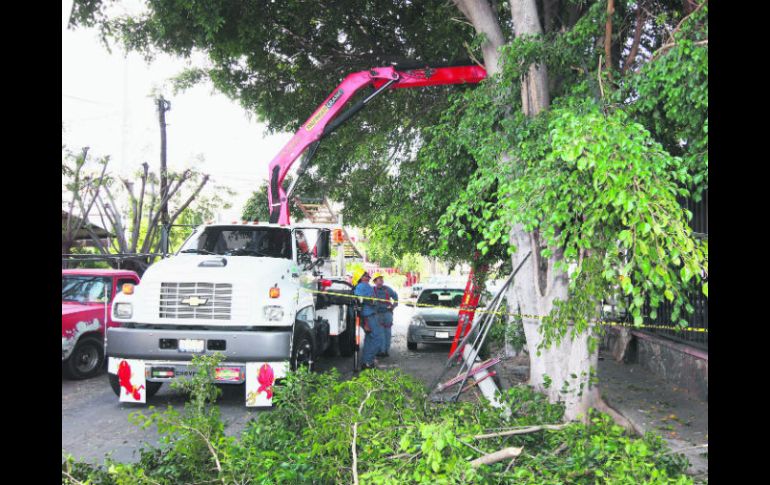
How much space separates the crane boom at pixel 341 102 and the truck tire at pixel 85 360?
3.62 metres

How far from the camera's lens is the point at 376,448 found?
3.93 metres

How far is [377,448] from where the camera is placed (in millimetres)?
3926

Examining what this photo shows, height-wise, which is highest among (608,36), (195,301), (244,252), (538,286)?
(608,36)

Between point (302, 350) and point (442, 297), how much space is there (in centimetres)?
689

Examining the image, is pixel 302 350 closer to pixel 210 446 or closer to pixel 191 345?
pixel 191 345

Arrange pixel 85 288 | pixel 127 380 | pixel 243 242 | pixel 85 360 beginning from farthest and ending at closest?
1. pixel 85 288
2. pixel 85 360
3. pixel 243 242
4. pixel 127 380

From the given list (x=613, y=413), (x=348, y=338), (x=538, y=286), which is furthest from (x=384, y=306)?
(x=613, y=413)

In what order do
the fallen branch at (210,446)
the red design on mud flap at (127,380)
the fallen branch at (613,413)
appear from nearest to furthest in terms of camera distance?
1. the fallen branch at (210,446)
2. the fallen branch at (613,413)
3. the red design on mud flap at (127,380)

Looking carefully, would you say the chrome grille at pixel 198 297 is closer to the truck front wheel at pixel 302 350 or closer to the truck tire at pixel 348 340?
the truck front wheel at pixel 302 350

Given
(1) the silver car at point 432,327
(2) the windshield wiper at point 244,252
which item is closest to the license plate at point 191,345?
(2) the windshield wiper at point 244,252

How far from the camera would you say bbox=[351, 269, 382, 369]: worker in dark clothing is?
11.4 m

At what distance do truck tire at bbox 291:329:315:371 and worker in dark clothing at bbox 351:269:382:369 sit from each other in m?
2.42

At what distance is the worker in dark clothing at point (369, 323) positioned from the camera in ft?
37.3
